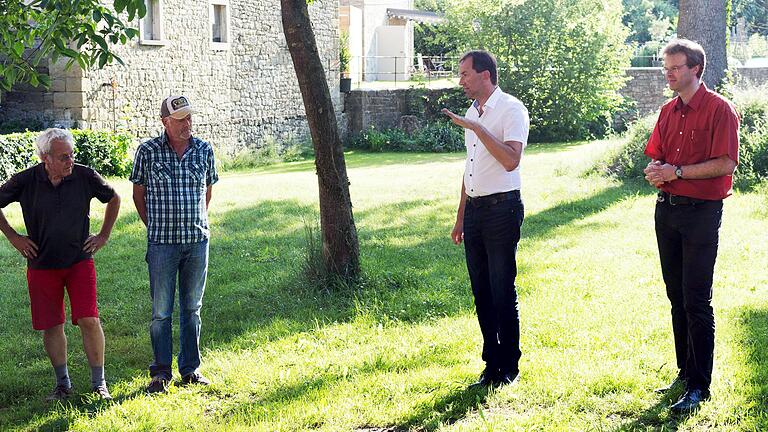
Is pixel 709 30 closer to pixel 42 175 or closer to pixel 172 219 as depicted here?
pixel 172 219

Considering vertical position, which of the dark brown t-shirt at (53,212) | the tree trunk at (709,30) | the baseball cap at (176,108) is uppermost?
the tree trunk at (709,30)

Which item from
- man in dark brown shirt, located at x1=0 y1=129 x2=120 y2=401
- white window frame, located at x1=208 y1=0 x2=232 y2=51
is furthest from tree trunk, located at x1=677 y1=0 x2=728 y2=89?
man in dark brown shirt, located at x1=0 y1=129 x2=120 y2=401

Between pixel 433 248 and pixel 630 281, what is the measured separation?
276 cm

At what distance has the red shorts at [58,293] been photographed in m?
5.73

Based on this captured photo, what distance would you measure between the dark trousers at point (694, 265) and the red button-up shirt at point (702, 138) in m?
0.09

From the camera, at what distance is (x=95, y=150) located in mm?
18875

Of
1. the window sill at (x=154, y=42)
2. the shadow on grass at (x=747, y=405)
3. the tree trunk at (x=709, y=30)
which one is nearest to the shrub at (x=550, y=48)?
the window sill at (x=154, y=42)

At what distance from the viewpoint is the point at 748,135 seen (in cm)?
1555

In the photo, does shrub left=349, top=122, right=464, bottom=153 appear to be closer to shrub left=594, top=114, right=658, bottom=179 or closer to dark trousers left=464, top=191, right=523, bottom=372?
shrub left=594, top=114, right=658, bottom=179

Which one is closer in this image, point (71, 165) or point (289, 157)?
point (71, 165)

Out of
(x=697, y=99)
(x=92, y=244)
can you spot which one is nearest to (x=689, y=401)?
(x=697, y=99)

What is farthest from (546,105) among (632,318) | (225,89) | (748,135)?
(632,318)

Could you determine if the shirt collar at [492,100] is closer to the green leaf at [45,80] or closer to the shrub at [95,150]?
the green leaf at [45,80]

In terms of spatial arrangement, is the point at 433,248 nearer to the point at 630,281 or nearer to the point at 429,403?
the point at 630,281
